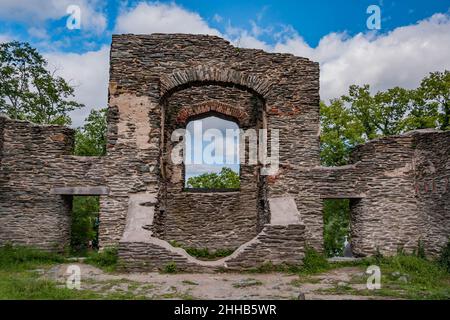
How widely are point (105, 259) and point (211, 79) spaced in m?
5.00

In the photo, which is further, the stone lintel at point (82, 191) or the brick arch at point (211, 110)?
the brick arch at point (211, 110)

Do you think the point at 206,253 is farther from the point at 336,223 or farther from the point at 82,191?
the point at 336,223

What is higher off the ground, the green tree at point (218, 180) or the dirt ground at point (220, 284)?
the green tree at point (218, 180)

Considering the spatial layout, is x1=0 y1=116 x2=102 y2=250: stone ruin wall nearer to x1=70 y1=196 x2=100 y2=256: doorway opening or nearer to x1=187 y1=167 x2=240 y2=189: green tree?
x1=70 y1=196 x2=100 y2=256: doorway opening

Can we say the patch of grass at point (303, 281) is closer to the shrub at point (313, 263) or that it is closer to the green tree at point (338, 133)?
the shrub at point (313, 263)

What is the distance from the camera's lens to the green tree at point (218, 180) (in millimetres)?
30312

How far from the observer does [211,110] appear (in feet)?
42.6

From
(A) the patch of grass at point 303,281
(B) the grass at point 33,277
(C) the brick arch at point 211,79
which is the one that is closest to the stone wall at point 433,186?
(A) the patch of grass at point 303,281

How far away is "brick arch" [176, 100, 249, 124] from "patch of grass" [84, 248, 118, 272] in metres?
4.94

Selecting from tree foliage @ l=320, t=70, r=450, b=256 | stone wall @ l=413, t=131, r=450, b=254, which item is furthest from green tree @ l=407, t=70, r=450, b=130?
stone wall @ l=413, t=131, r=450, b=254

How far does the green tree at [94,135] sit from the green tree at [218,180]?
466 inches

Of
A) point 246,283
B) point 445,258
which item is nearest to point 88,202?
point 246,283

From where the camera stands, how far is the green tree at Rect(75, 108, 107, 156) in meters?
18.4

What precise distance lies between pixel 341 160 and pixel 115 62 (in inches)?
471
